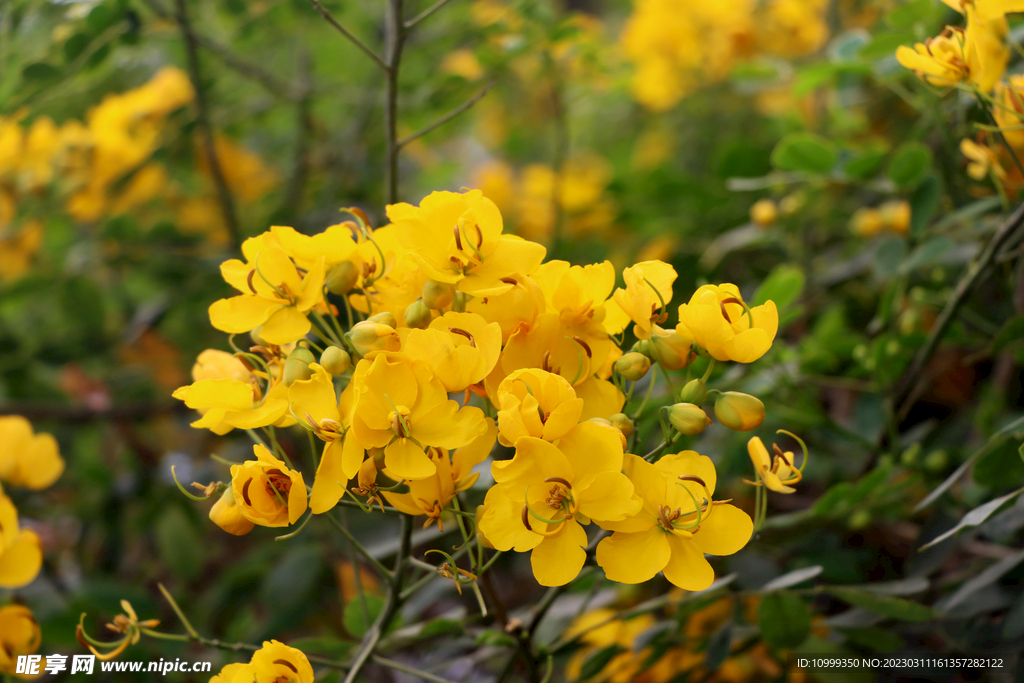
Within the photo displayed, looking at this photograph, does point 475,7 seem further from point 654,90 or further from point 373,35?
point 654,90

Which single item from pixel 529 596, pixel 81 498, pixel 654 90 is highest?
pixel 654 90

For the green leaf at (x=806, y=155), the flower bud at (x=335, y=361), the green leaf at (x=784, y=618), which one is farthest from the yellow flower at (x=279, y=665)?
the green leaf at (x=806, y=155)

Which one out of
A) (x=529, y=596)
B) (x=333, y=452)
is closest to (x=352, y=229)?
(x=333, y=452)

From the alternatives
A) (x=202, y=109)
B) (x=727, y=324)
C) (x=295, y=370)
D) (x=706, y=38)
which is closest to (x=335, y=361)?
(x=295, y=370)

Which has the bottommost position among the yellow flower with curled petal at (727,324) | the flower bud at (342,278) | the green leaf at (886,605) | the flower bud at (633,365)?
the green leaf at (886,605)

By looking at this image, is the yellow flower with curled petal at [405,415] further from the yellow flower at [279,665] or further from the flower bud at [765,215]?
the flower bud at [765,215]

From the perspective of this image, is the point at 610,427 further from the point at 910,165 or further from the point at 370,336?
the point at 910,165
